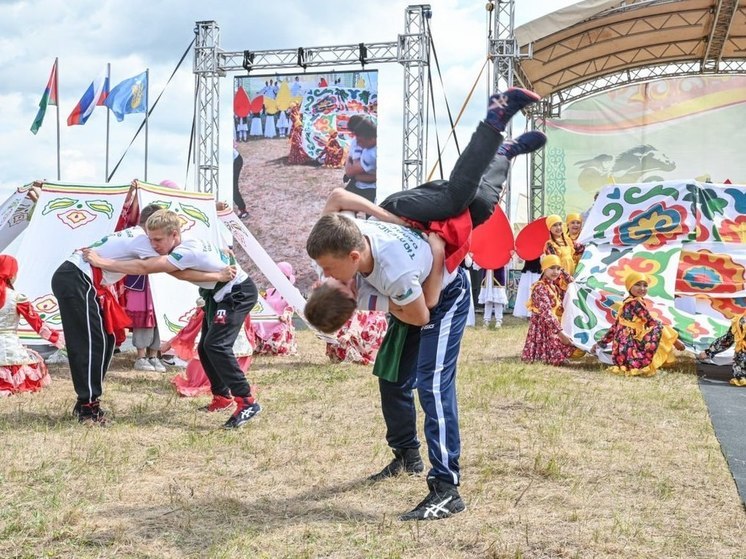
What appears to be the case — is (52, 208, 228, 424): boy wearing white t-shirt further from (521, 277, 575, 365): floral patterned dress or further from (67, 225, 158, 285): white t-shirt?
(521, 277, 575, 365): floral patterned dress

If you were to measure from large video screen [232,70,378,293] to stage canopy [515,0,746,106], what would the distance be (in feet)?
11.6

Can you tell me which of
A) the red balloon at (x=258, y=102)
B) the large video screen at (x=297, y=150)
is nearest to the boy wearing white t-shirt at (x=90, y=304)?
the large video screen at (x=297, y=150)

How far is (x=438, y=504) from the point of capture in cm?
306

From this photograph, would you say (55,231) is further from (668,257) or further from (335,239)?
(668,257)

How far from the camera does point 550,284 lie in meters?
8.03

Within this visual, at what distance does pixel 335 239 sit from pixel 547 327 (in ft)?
18.2

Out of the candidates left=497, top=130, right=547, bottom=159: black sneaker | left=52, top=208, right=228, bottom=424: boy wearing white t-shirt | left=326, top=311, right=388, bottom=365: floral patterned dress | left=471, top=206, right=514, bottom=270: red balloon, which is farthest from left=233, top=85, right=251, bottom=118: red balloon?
left=497, top=130, right=547, bottom=159: black sneaker

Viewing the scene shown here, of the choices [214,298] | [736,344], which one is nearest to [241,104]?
[736,344]

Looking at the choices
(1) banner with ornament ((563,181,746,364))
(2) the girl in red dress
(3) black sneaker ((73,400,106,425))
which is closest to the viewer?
(3) black sneaker ((73,400,106,425))

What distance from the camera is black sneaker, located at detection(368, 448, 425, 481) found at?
365 cm

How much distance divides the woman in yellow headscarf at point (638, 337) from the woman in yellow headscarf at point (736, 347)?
12.6 inches

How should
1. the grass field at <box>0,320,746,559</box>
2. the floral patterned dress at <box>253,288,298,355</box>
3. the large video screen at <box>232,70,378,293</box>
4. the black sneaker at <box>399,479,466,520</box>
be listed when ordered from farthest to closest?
the large video screen at <box>232,70,378,293</box>
the floral patterned dress at <box>253,288,298,355</box>
the black sneaker at <box>399,479,466,520</box>
the grass field at <box>0,320,746,559</box>

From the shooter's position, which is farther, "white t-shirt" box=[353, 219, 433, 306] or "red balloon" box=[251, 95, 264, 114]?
"red balloon" box=[251, 95, 264, 114]

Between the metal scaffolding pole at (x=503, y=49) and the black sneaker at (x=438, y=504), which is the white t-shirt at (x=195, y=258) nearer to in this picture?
the black sneaker at (x=438, y=504)
